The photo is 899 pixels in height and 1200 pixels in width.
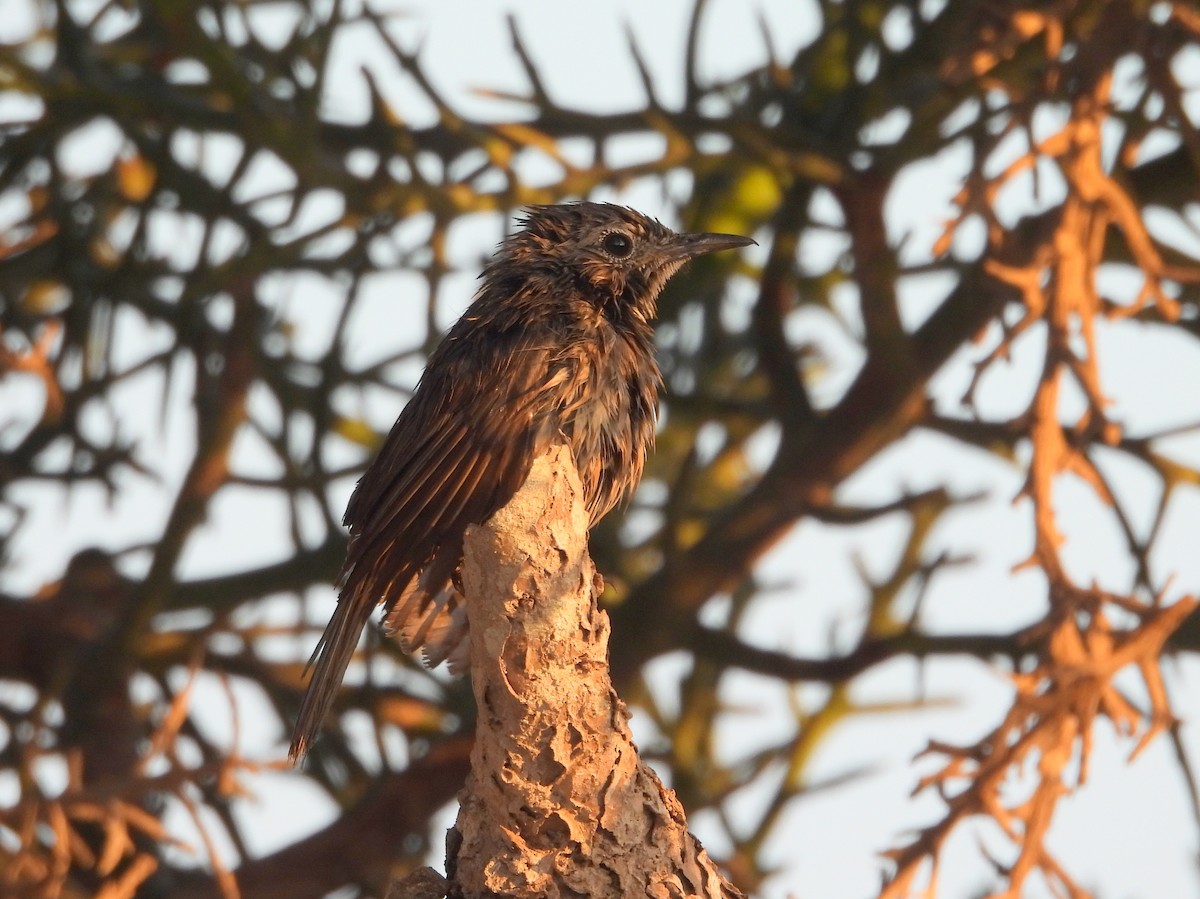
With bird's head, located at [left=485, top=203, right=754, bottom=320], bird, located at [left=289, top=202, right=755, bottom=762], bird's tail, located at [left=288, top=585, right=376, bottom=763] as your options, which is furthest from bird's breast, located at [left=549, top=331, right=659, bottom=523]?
bird's tail, located at [left=288, top=585, right=376, bottom=763]

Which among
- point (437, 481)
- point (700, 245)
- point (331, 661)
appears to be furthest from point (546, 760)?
point (700, 245)

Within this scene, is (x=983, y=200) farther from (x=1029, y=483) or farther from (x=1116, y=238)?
(x=1116, y=238)

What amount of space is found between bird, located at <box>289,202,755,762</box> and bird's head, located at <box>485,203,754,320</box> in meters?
0.02

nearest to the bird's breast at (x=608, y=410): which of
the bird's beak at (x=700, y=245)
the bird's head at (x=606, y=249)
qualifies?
the bird's head at (x=606, y=249)

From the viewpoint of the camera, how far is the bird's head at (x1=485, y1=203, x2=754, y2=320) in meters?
5.69

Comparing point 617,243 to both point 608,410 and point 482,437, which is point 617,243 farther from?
point 482,437

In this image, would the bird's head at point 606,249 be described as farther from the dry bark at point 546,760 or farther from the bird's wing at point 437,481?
the dry bark at point 546,760

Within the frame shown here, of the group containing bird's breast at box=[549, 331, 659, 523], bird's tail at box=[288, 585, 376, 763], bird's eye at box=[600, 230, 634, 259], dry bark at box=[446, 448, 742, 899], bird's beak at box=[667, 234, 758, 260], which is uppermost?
bird's beak at box=[667, 234, 758, 260]

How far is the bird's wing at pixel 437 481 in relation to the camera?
462 cm

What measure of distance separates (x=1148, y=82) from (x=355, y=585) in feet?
8.76

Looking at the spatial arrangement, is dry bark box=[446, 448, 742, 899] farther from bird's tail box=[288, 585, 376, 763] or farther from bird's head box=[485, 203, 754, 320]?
bird's head box=[485, 203, 754, 320]

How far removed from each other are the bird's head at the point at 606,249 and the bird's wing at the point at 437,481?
0.71m

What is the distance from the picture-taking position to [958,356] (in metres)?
6.43

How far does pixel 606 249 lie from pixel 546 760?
256cm
